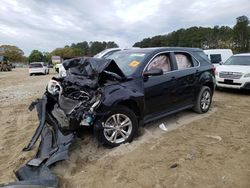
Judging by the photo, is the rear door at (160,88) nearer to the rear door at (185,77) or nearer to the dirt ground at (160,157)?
the rear door at (185,77)

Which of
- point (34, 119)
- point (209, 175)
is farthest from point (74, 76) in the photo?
point (209, 175)

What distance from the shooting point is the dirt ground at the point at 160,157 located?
3457mm

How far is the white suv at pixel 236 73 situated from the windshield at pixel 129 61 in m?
5.70

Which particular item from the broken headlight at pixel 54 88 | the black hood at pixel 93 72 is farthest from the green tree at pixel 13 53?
the black hood at pixel 93 72

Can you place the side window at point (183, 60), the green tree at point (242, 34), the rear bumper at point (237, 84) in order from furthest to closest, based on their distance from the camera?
the green tree at point (242, 34) → the rear bumper at point (237, 84) → the side window at point (183, 60)

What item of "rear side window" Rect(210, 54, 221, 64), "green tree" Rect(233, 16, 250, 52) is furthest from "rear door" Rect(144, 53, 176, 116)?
"green tree" Rect(233, 16, 250, 52)

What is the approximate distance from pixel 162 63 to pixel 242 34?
236ft

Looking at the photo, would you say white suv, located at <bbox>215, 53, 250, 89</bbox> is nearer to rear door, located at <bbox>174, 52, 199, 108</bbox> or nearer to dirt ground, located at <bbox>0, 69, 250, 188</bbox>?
dirt ground, located at <bbox>0, 69, 250, 188</bbox>

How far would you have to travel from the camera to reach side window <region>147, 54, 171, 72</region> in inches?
207

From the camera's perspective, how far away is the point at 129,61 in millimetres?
5398

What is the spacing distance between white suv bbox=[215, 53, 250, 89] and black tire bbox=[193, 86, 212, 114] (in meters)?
3.41

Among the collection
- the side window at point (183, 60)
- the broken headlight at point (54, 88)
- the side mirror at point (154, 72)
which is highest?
the side window at point (183, 60)

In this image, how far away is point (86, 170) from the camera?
378 cm

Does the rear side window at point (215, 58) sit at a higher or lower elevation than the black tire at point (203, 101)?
higher
